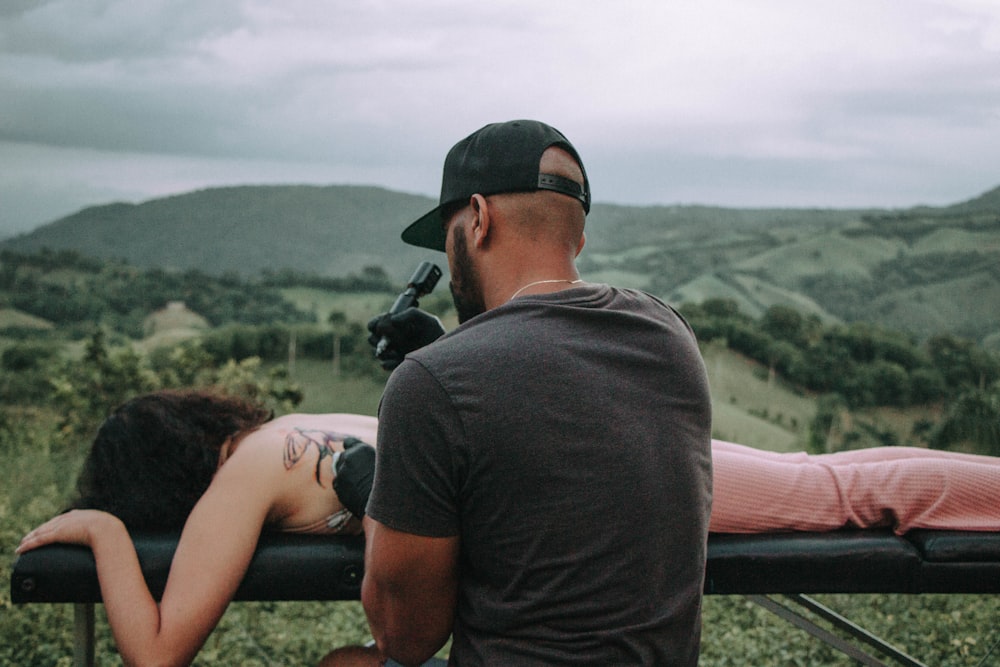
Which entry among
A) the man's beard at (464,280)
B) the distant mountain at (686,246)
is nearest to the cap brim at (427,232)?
the man's beard at (464,280)

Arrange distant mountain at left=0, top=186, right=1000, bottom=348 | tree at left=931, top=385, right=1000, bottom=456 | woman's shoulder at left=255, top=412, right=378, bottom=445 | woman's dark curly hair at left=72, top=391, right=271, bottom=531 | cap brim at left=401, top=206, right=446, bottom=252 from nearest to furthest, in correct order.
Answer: cap brim at left=401, top=206, right=446, bottom=252 → woman's dark curly hair at left=72, top=391, right=271, bottom=531 → woman's shoulder at left=255, top=412, right=378, bottom=445 → tree at left=931, top=385, right=1000, bottom=456 → distant mountain at left=0, top=186, right=1000, bottom=348

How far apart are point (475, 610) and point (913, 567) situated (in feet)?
3.83

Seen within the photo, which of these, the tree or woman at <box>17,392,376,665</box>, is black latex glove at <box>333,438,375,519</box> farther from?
the tree

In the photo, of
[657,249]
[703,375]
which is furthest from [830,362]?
[703,375]

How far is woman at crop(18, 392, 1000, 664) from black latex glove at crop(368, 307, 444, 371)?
0.76 feet

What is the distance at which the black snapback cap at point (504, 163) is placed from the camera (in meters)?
1.31

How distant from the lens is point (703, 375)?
1.29m

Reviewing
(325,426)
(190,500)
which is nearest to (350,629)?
(325,426)

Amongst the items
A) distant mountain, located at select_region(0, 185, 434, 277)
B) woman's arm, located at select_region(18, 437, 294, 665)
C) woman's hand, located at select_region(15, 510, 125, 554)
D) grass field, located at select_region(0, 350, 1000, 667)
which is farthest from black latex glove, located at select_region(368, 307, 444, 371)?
distant mountain, located at select_region(0, 185, 434, 277)

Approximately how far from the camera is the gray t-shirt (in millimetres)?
1096

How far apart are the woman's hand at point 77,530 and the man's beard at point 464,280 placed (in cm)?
95

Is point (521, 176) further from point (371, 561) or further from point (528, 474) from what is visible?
point (371, 561)

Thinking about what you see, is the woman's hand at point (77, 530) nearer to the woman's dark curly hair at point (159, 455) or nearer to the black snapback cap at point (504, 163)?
the woman's dark curly hair at point (159, 455)

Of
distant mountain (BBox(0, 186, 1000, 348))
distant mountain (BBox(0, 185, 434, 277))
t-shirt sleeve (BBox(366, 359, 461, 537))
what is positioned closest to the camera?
t-shirt sleeve (BBox(366, 359, 461, 537))
